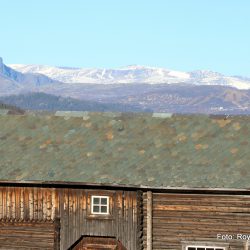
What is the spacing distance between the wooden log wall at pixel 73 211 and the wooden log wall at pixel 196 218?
70 cm

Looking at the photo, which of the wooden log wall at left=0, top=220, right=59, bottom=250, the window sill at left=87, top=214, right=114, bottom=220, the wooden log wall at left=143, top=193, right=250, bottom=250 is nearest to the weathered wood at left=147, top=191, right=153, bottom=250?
the wooden log wall at left=143, top=193, right=250, bottom=250

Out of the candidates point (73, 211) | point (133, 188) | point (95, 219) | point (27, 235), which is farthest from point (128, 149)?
point (27, 235)

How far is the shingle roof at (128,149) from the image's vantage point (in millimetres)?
36156

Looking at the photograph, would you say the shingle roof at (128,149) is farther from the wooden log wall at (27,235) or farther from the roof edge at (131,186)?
the wooden log wall at (27,235)

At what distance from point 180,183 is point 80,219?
17.1 feet

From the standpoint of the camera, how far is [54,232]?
3750cm

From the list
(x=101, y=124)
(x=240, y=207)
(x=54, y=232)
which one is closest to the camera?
(x=240, y=207)

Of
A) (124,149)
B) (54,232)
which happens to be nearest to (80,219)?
(54,232)

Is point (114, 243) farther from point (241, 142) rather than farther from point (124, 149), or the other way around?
→ point (241, 142)

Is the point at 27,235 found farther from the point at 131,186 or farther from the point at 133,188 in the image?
the point at 131,186

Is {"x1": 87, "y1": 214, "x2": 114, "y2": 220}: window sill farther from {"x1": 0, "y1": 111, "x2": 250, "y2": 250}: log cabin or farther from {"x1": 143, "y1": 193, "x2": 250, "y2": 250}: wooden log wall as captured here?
{"x1": 143, "y1": 193, "x2": 250, "y2": 250}: wooden log wall

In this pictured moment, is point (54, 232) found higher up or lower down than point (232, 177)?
lower down

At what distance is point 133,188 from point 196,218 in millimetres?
3228

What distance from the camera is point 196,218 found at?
35.8 m
